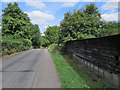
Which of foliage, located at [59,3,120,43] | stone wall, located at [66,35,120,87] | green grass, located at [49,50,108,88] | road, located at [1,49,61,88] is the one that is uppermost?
foliage, located at [59,3,120,43]

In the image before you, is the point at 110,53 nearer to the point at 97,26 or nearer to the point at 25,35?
the point at 97,26

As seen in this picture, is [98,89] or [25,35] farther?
[25,35]

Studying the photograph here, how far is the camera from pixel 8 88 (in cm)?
447

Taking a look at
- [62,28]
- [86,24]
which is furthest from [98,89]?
[62,28]

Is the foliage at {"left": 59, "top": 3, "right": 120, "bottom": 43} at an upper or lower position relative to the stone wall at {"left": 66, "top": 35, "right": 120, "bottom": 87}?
upper

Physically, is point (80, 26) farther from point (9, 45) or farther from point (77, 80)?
point (9, 45)

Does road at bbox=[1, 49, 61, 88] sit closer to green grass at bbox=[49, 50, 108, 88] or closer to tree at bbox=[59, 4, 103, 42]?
green grass at bbox=[49, 50, 108, 88]

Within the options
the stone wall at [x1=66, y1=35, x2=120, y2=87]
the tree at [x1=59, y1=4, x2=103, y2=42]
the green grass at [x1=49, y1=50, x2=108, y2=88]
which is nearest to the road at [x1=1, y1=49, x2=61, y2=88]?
the green grass at [x1=49, y1=50, x2=108, y2=88]

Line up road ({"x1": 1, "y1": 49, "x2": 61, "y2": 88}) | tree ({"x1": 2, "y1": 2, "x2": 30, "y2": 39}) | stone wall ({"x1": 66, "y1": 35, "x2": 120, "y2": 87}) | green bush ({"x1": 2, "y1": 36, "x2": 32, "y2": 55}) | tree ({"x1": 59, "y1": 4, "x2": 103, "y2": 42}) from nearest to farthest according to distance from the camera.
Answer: stone wall ({"x1": 66, "y1": 35, "x2": 120, "y2": 87}) < road ({"x1": 1, "y1": 49, "x2": 61, "y2": 88}) < tree ({"x1": 59, "y1": 4, "x2": 103, "y2": 42}) < green bush ({"x1": 2, "y1": 36, "x2": 32, "y2": 55}) < tree ({"x1": 2, "y1": 2, "x2": 30, "y2": 39})

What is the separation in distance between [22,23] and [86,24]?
2861cm

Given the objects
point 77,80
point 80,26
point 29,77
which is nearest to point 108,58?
point 77,80

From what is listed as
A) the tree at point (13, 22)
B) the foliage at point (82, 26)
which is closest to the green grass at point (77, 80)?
the foliage at point (82, 26)

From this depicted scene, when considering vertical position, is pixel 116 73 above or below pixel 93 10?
below

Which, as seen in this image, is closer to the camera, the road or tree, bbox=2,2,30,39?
the road
